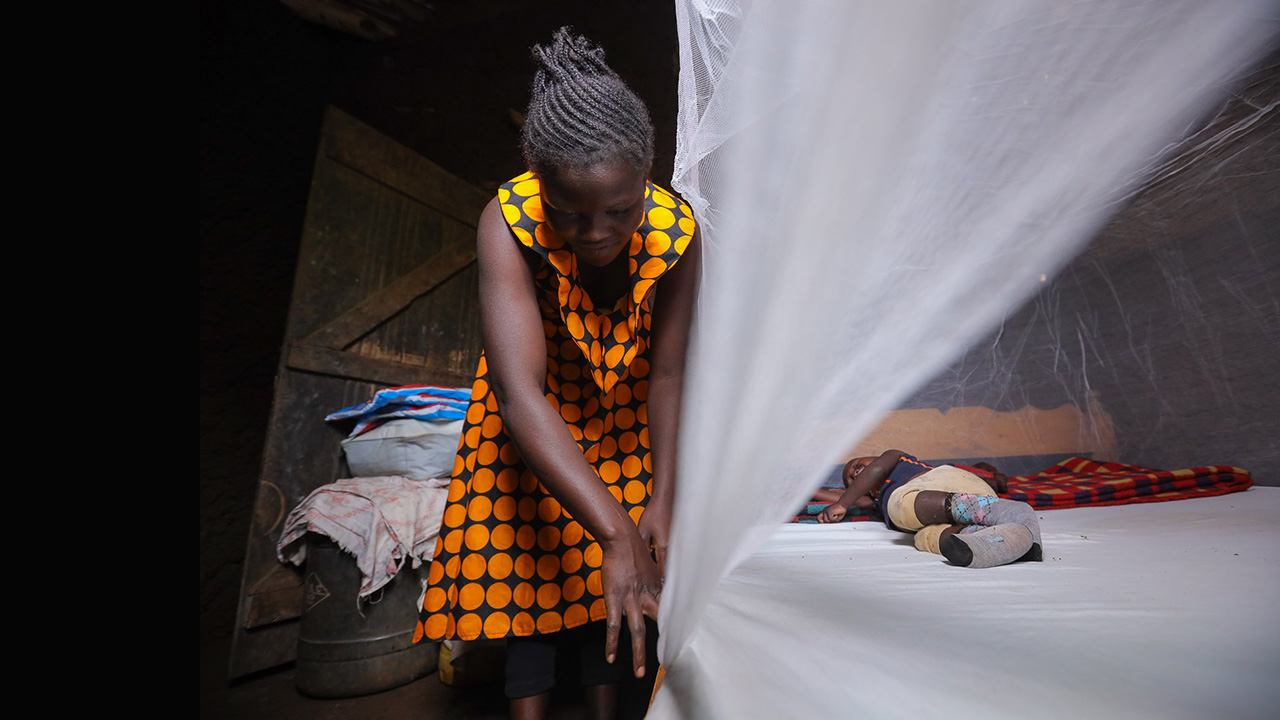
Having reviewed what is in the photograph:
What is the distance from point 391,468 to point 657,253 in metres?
1.45

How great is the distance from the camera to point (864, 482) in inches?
80.4

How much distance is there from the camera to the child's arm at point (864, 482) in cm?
199

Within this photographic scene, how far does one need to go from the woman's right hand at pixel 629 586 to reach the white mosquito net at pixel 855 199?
0.10ft

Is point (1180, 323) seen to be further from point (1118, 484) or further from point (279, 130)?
point (279, 130)

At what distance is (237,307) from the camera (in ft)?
7.44

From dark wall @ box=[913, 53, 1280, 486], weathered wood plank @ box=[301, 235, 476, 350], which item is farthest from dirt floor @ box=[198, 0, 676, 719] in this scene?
dark wall @ box=[913, 53, 1280, 486]

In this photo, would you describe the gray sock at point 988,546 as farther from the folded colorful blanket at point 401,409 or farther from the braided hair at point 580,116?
the folded colorful blanket at point 401,409

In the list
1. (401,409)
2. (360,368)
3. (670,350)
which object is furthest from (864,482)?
(360,368)

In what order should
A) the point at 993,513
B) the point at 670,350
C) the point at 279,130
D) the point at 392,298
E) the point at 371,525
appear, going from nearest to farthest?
the point at 670,350 < the point at 993,513 < the point at 371,525 < the point at 392,298 < the point at 279,130

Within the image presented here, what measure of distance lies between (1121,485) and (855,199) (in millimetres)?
1951

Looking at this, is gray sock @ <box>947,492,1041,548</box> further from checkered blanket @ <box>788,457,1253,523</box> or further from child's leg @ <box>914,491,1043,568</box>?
checkered blanket @ <box>788,457,1253,523</box>

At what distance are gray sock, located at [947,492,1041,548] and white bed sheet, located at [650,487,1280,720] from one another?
6.3 inches

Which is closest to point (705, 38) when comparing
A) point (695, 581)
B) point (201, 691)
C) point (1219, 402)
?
point (695, 581)

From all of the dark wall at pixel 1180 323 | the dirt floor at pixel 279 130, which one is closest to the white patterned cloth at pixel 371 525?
the dirt floor at pixel 279 130
